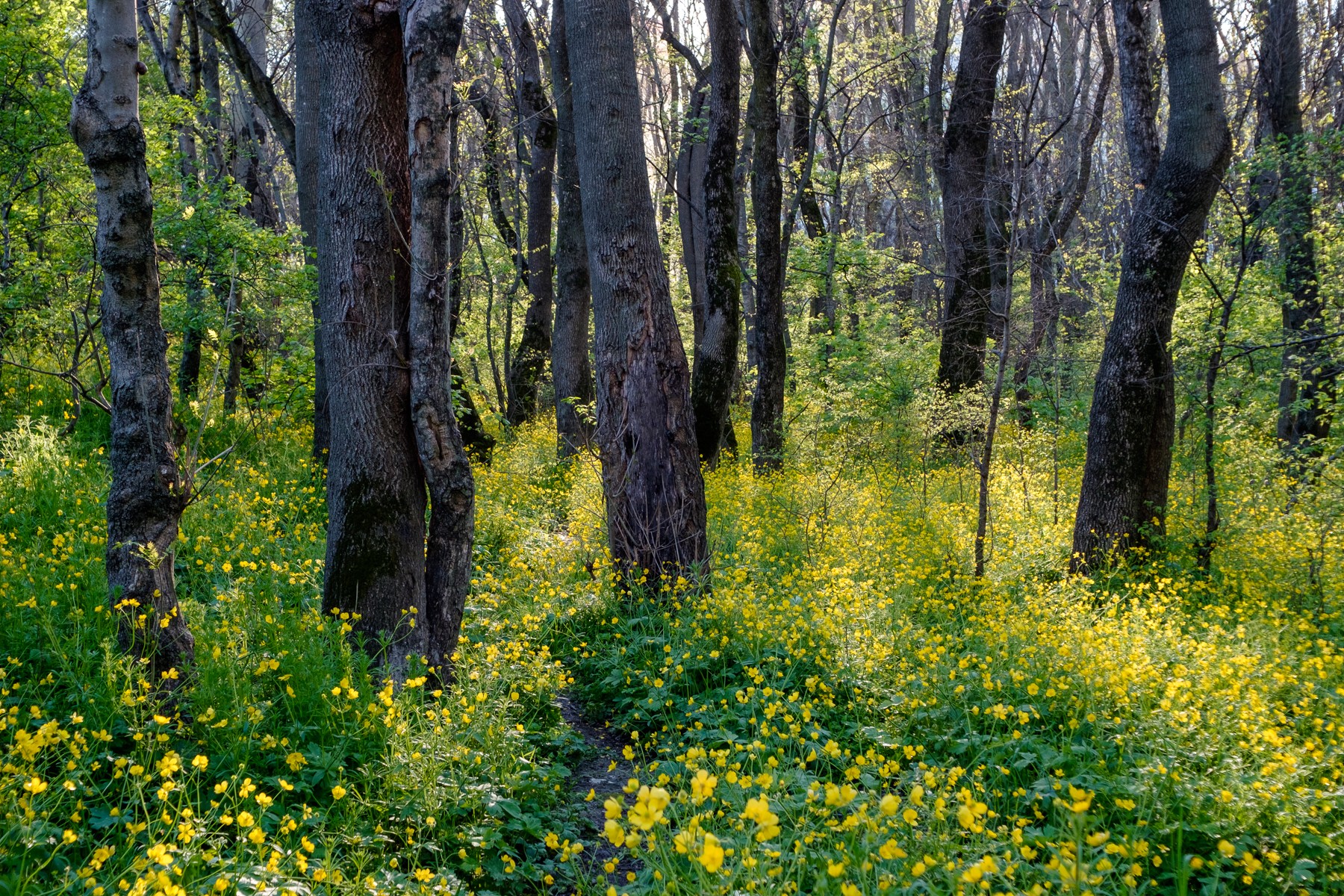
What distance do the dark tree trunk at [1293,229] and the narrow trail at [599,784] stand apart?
6530 millimetres

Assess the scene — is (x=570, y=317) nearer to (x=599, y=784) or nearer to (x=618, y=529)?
(x=618, y=529)

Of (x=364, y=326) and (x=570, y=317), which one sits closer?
(x=364, y=326)

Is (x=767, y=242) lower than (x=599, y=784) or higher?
higher

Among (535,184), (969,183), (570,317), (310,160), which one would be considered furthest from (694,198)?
(310,160)

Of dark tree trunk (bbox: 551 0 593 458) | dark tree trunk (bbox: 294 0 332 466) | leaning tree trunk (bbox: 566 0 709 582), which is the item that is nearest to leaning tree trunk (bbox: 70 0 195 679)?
dark tree trunk (bbox: 294 0 332 466)

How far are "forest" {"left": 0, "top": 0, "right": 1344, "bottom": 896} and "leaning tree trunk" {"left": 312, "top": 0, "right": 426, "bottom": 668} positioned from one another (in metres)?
0.02

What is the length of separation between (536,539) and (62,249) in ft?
21.9

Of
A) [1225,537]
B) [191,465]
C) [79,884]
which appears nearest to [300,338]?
[191,465]

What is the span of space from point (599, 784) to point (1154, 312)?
22.1 feet

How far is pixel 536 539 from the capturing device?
7.36m

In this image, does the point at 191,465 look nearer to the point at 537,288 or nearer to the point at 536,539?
the point at 536,539

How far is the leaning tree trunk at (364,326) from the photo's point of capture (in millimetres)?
4363

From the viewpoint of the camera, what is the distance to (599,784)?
4.05m

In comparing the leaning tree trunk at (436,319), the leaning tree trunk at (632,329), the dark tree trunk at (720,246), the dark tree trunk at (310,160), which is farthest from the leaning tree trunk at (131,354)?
the dark tree trunk at (720,246)
